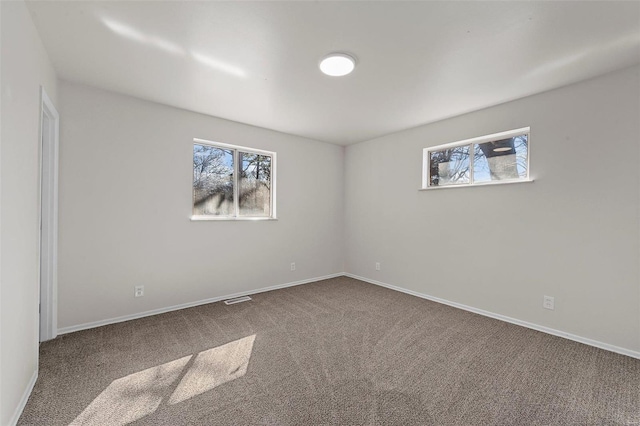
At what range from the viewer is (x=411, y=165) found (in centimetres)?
412

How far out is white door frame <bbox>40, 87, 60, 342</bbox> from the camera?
8.22 ft

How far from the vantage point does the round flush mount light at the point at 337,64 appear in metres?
2.26

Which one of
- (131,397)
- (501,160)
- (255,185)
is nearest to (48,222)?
(131,397)

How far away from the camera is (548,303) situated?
2842mm

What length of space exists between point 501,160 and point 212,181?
12.0 feet

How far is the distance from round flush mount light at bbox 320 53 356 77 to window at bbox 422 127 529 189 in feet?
6.53

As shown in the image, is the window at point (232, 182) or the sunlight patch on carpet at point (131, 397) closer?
the sunlight patch on carpet at point (131, 397)

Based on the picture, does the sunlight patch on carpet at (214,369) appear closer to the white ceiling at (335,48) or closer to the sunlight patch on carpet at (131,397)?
the sunlight patch on carpet at (131,397)

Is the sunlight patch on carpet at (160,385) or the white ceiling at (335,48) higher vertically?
the white ceiling at (335,48)

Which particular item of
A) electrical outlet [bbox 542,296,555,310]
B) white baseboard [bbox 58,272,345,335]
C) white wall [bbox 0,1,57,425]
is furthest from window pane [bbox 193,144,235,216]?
electrical outlet [bbox 542,296,555,310]

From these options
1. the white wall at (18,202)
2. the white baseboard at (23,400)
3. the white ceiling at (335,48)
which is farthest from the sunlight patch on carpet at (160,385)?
the white ceiling at (335,48)

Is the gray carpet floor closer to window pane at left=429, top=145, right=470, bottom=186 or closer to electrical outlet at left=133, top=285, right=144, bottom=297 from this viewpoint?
electrical outlet at left=133, top=285, right=144, bottom=297

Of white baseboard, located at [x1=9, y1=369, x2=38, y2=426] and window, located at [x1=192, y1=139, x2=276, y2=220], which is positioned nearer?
white baseboard, located at [x1=9, y1=369, x2=38, y2=426]

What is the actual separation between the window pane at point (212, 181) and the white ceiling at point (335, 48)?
712 millimetres
